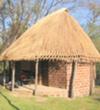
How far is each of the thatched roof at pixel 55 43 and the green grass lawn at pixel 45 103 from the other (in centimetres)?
251

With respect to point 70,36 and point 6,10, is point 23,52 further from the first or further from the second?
point 6,10

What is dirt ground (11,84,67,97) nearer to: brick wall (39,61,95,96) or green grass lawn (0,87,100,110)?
brick wall (39,61,95,96)

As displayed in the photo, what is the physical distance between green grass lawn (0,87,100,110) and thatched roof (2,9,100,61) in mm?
2511

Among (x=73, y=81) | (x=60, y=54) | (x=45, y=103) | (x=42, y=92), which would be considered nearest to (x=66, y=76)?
(x=73, y=81)

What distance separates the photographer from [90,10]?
40281 mm

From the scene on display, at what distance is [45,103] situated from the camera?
60.2ft

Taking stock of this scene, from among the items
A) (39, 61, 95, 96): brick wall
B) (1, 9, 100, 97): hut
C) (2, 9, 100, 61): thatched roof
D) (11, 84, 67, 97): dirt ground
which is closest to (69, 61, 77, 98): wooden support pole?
(1, 9, 100, 97): hut

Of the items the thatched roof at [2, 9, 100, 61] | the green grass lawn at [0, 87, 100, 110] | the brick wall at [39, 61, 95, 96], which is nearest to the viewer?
the green grass lawn at [0, 87, 100, 110]

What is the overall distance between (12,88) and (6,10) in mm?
Result: 15682

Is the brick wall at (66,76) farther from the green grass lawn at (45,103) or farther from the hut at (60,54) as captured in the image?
the green grass lawn at (45,103)

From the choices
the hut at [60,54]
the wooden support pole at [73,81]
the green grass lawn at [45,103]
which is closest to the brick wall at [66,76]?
the hut at [60,54]

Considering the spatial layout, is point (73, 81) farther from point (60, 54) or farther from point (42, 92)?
point (42, 92)

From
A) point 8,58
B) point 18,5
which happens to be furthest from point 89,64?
point 18,5

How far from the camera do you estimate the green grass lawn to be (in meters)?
17.1
